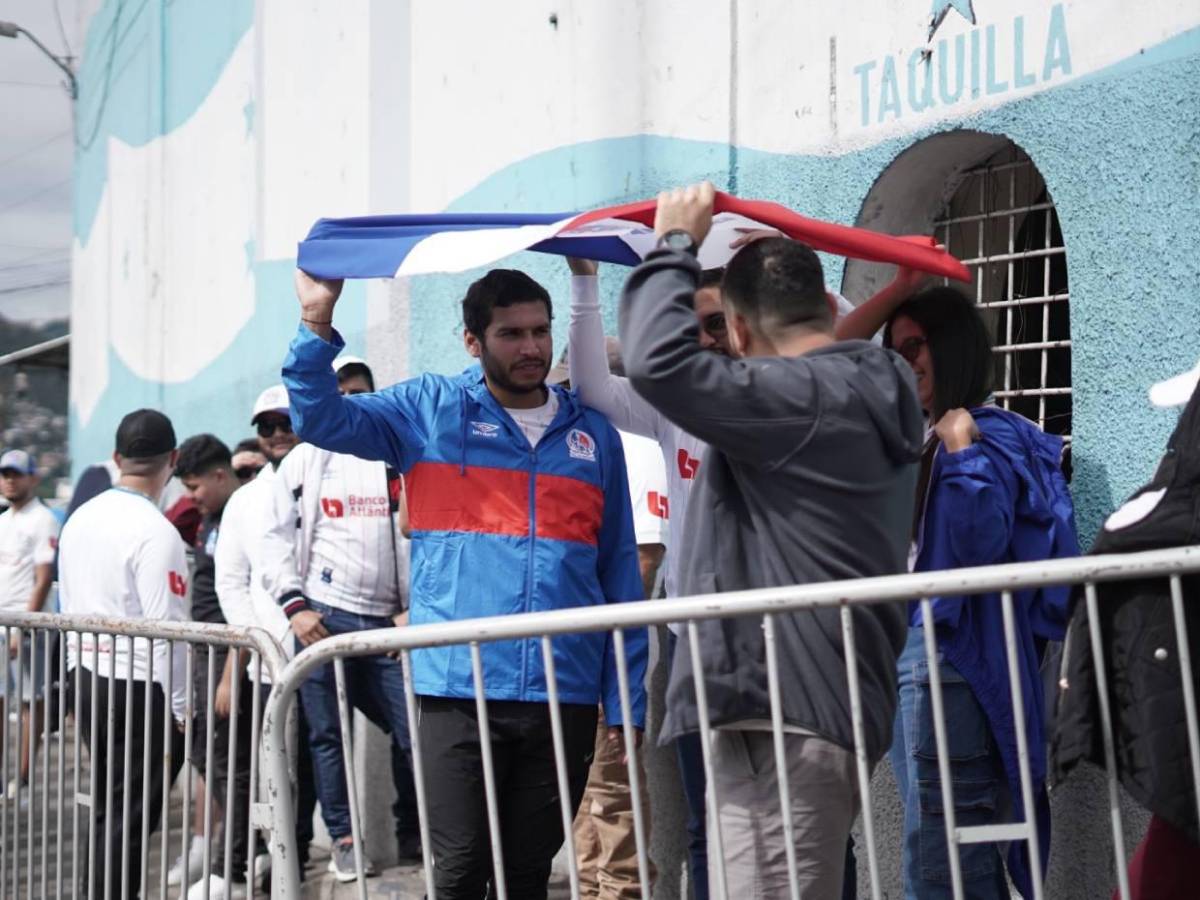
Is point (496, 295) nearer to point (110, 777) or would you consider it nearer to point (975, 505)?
point (975, 505)

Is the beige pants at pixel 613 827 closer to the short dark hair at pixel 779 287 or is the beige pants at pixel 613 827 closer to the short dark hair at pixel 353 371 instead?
the short dark hair at pixel 353 371

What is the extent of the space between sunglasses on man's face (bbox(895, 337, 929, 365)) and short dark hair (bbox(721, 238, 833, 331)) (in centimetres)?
108

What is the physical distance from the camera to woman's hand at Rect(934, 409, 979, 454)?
4.31 metres

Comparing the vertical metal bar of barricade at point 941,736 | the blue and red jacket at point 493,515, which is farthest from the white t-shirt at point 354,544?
the vertical metal bar of barricade at point 941,736

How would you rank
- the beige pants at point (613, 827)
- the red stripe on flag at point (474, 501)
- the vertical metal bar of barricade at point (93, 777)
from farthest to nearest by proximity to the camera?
the beige pants at point (613, 827) < the vertical metal bar of barricade at point (93, 777) < the red stripe on flag at point (474, 501)

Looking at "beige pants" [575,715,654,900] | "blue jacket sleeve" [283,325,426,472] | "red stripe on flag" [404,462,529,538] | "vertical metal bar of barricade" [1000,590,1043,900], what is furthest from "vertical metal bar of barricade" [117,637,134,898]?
"vertical metal bar of barricade" [1000,590,1043,900]

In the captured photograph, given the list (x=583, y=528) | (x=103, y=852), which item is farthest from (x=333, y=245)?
(x=103, y=852)

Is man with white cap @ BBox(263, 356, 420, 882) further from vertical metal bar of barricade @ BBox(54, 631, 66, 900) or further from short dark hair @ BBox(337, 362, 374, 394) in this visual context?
vertical metal bar of barricade @ BBox(54, 631, 66, 900)

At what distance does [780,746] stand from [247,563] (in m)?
4.09

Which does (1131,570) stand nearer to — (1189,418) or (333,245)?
(1189,418)

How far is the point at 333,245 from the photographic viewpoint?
4188 mm

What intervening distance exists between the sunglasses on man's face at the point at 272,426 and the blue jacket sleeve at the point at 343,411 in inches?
101

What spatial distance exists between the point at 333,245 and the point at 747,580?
1570 millimetres

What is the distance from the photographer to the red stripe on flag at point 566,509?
4371mm
